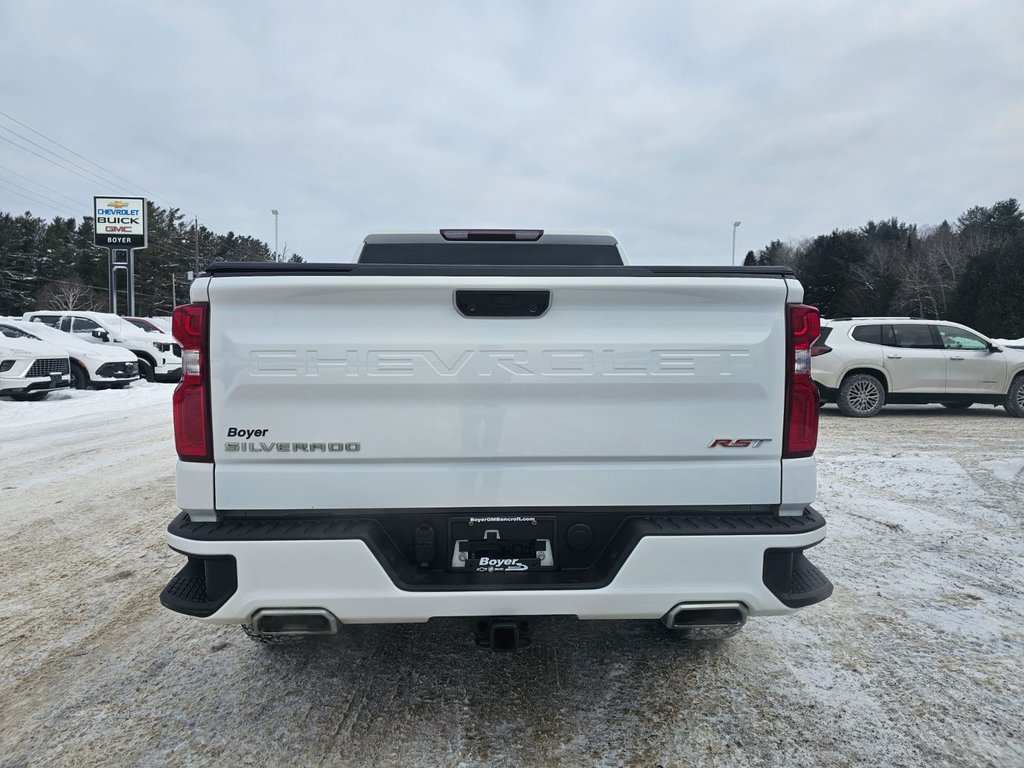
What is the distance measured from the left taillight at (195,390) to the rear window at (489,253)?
70.6 inches

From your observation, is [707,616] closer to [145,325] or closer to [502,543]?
[502,543]

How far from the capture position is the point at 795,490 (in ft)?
7.66

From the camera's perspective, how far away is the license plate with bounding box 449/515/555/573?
7.59 ft

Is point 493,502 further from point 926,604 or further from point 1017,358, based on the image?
point 1017,358

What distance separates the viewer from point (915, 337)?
36.3ft

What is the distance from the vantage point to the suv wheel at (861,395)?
1105cm

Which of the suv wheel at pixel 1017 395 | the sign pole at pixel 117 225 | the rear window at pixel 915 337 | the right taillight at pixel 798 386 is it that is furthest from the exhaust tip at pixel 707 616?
the sign pole at pixel 117 225

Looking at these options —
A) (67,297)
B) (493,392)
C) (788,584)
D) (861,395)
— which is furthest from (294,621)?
(67,297)

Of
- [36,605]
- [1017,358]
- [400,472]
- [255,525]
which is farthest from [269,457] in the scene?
[1017,358]

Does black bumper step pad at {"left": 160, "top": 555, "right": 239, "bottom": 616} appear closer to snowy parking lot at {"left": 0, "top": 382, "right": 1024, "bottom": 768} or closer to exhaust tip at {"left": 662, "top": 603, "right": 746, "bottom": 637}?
snowy parking lot at {"left": 0, "top": 382, "right": 1024, "bottom": 768}

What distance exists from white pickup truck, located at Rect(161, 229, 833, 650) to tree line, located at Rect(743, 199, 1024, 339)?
42855 mm

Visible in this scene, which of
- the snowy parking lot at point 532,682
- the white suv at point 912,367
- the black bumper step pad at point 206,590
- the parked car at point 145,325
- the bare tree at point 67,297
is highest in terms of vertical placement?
the bare tree at point 67,297

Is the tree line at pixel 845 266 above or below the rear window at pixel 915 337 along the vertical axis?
above

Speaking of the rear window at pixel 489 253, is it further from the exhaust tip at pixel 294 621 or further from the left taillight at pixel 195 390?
the exhaust tip at pixel 294 621
